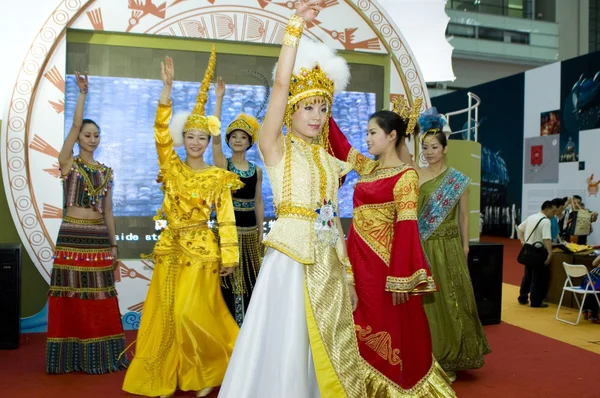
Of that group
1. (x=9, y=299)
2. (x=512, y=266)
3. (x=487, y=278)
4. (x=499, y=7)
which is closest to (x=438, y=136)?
(x=487, y=278)

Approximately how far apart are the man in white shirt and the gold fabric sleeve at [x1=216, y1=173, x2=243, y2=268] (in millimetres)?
4711

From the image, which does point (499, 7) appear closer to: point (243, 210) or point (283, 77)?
point (243, 210)

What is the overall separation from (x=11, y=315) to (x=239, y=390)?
3.16 meters

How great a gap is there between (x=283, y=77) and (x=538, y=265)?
5766 millimetres

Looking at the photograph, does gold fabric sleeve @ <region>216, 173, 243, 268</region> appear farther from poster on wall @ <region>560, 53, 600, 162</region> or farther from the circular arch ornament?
poster on wall @ <region>560, 53, 600, 162</region>

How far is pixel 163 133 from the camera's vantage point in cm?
379

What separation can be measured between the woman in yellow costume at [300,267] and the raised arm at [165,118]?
1335 mm

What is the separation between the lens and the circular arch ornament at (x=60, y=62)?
5.03 m

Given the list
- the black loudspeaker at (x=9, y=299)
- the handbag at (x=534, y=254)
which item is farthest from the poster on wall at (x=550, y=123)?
the black loudspeaker at (x=9, y=299)

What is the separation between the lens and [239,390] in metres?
2.29

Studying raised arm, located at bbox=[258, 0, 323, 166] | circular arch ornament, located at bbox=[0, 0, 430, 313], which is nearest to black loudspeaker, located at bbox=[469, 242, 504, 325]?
circular arch ornament, located at bbox=[0, 0, 430, 313]

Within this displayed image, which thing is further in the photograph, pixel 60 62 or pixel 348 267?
pixel 60 62

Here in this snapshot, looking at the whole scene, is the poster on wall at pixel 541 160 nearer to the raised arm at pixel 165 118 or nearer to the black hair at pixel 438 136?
the black hair at pixel 438 136

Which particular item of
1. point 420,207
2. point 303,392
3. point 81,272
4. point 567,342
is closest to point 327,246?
point 303,392
